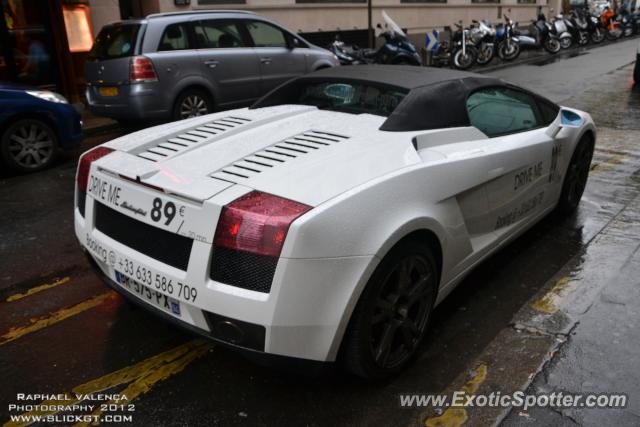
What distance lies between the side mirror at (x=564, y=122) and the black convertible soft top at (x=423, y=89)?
1.63 feet

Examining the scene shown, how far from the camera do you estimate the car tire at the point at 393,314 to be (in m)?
2.48

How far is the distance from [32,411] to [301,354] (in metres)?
1.30

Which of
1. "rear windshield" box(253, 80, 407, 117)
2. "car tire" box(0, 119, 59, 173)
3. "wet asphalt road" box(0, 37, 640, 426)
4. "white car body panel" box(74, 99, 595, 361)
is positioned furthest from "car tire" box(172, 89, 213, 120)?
"white car body panel" box(74, 99, 595, 361)

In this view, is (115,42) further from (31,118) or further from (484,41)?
(484,41)

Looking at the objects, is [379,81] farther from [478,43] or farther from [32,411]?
[478,43]

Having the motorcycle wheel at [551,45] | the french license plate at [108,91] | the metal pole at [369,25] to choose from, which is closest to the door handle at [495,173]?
the french license plate at [108,91]

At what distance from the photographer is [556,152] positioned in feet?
13.6

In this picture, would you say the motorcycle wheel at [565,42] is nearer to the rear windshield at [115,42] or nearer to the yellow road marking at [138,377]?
the rear windshield at [115,42]

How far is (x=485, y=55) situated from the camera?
666 inches

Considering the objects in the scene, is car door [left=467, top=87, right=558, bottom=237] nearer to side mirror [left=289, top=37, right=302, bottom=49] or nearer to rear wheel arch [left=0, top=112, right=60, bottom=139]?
rear wheel arch [left=0, top=112, right=60, bottom=139]

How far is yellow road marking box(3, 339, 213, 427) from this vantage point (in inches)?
104

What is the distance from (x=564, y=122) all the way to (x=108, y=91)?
598 centimetres

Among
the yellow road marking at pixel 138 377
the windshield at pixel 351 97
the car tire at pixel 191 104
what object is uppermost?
the windshield at pixel 351 97

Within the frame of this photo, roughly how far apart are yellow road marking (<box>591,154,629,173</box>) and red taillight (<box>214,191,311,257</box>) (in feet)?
16.7
